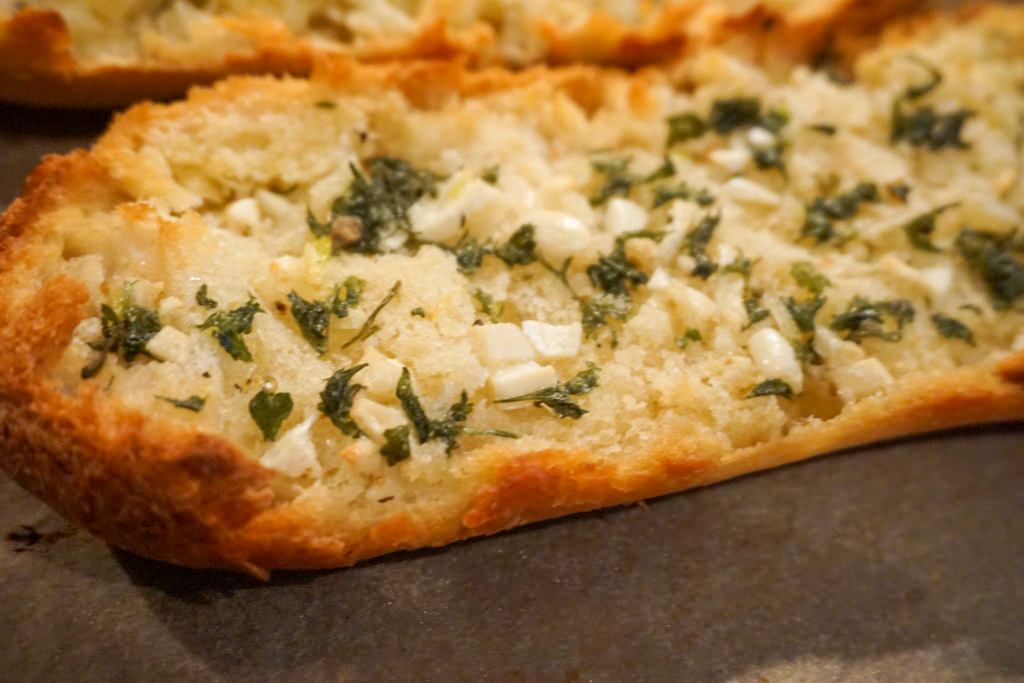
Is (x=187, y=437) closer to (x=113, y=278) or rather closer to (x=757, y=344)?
(x=113, y=278)

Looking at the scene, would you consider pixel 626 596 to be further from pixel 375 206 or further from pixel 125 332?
pixel 125 332

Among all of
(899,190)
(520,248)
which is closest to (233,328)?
(520,248)

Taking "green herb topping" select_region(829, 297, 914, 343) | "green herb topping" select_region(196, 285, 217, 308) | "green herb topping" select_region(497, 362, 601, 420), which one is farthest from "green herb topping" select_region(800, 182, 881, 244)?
"green herb topping" select_region(196, 285, 217, 308)

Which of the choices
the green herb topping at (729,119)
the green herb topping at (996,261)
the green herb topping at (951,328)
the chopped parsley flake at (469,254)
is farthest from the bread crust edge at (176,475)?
the green herb topping at (729,119)

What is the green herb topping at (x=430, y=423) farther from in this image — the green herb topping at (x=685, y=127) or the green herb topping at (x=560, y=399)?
the green herb topping at (x=685, y=127)

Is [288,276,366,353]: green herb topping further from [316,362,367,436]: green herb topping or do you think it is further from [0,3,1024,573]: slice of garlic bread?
[316,362,367,436]: green herb topping

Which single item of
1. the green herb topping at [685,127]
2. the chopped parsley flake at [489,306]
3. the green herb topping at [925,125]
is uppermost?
the green herb topping at [925,125]

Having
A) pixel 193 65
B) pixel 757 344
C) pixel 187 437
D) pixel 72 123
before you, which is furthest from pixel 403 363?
pixel 72 123
